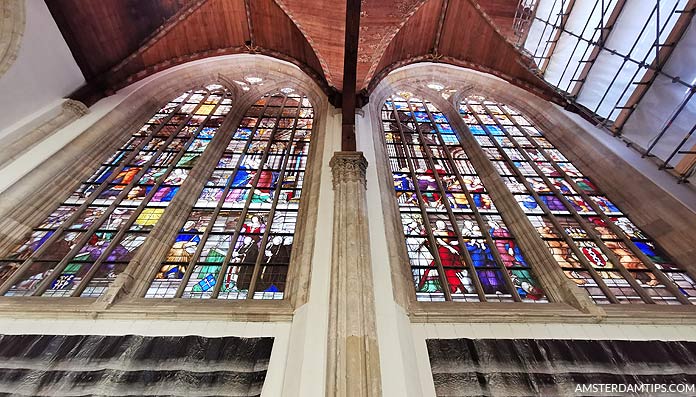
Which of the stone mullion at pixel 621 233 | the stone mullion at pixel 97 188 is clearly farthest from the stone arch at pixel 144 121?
the stone mullion at pixel 621 233

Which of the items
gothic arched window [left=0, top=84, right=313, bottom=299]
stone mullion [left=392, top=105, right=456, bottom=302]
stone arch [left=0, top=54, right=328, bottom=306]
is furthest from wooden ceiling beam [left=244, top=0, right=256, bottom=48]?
stone mullion [left=392, top=105, right=456, bottom=302]

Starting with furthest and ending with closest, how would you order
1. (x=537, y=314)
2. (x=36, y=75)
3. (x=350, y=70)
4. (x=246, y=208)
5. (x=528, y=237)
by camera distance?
(x=350, y=70)
(x=36, y=75)
(x=246, y=208)
(x=528, y=237)
(x=537, y=314)

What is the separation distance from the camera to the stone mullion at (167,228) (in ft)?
17.0

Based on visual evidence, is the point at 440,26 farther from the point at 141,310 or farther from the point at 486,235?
the point at 141,310

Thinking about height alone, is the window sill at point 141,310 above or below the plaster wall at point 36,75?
below

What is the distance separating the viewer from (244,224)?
6.55 meters

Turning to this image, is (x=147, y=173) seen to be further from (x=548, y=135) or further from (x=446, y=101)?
(x=548, y=135)

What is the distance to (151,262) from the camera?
18.4 ft

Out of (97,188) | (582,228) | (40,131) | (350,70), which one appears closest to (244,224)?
(97,188)

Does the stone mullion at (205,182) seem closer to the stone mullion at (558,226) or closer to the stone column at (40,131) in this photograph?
the stone column at (40,131)

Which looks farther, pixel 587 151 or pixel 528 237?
pixel 587 151

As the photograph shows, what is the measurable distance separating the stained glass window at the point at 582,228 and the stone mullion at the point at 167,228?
5856 millimetres

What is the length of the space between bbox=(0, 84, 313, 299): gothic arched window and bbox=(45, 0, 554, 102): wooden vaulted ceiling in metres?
1.92

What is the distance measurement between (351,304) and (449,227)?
306cm
